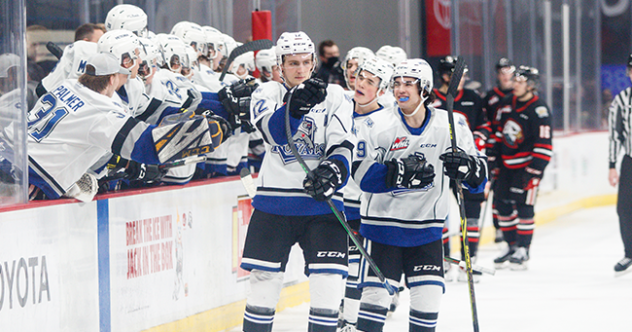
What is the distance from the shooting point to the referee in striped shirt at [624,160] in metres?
5.95

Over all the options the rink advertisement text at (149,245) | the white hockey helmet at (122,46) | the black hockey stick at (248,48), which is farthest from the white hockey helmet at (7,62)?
the black hockey stick at (248,48)

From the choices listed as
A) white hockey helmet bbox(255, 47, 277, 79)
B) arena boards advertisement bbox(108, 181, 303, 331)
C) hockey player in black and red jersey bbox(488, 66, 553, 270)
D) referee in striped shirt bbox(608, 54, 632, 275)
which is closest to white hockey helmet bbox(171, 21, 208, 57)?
white hockey helmet bbox(255, 47, 277, 79)

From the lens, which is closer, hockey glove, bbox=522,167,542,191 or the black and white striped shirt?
the black and white striped shirt

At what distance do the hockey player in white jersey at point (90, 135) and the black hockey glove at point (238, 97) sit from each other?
0.94 m

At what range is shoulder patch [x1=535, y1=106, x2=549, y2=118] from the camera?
21.0 ft

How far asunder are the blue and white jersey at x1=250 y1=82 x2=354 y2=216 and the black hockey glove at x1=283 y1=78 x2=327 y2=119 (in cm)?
15

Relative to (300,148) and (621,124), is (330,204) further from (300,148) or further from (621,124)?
(621,124)

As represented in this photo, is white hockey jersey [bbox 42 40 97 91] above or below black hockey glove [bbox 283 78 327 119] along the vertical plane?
above

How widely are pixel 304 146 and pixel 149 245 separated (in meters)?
1.05

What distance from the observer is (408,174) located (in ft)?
10.4

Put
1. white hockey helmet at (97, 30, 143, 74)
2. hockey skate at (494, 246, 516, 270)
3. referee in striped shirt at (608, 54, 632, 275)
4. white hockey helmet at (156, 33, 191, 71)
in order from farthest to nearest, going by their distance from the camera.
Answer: hockey skate at (494, 246, 516, 270), referee in striped shirt at (608, 54, 632, 275), white hockey helmet at (156, 33, 191, 71), white hockey helmet at (97, 30, 143, 74)

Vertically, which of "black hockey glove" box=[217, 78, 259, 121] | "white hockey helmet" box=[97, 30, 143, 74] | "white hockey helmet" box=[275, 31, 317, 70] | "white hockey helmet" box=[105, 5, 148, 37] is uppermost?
"white hockey helmet" box=[105, 5, 148, 37]

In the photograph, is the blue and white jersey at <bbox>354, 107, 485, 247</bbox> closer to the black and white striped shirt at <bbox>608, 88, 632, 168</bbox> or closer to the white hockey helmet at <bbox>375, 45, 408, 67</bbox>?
the white hockey helmet at <bbox>375, 45, 408, 67</bbox>

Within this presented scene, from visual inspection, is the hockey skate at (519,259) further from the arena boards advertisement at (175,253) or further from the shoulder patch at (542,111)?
the arena boards advertisement at (175,253)
